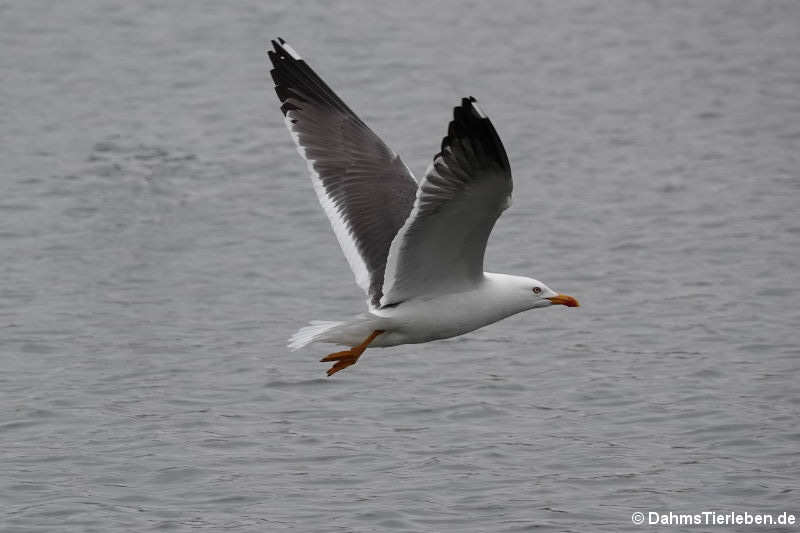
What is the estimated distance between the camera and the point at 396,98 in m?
21.1

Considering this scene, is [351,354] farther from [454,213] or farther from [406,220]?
[454,213]

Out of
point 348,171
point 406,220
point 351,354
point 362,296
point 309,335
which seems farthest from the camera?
point 362,296

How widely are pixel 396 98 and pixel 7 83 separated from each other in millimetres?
5140

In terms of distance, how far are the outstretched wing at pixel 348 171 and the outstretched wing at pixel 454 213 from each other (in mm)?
497

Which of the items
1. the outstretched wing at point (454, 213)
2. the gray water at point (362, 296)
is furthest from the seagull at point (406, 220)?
the gray water at point (362, 296)

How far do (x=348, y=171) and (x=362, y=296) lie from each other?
3.58m

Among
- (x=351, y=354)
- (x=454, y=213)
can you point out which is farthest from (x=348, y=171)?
(x=454, y=213)

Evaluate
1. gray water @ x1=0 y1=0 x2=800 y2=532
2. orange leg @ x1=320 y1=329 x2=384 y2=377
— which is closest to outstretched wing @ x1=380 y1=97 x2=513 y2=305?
orange leg @ x1=320 y1=329 x2=384 y2=377

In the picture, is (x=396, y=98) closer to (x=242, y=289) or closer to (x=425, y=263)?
(x=242, y=289)

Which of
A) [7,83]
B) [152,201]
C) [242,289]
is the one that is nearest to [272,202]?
[152,201]

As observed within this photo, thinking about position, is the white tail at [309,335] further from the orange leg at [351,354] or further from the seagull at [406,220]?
the orange leg at [351,354]

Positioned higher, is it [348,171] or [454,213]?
[454,213]

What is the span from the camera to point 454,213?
8.99 metres

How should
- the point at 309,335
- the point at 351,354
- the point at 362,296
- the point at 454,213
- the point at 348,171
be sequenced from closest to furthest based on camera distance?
the point at 454,213 < the point at 309,335 < the point at 351,354 < the point at 348,171 < the point at 362,296
